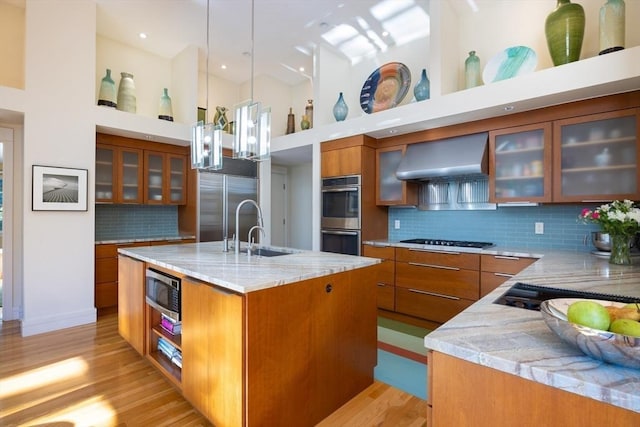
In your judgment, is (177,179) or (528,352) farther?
(177,179)

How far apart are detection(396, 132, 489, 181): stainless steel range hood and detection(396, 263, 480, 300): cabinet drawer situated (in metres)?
1.01

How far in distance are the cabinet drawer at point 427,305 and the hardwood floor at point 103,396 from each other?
1.31 metres

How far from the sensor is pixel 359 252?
12.5 feet

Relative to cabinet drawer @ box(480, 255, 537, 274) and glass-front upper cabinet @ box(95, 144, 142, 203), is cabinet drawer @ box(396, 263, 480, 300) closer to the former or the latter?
cabinet drawer @ box(480, 255, 537, 274)

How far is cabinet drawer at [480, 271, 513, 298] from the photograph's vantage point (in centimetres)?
285

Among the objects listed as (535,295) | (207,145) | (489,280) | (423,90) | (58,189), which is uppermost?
(423,90)

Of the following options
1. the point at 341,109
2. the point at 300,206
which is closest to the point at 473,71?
the point at 341,109

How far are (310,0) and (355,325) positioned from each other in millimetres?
3308

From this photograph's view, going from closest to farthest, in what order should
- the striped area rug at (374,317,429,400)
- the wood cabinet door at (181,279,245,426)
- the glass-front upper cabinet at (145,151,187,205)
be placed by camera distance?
the wood cabinet door at (181,279,245,426), the striped area rug at (374,317,429,400), the glass-front upper cabinet at (145,151,187,205)

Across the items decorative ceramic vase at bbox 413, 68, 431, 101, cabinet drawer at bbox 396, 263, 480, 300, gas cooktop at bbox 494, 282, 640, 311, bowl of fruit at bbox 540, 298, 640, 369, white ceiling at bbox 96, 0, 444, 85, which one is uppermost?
white ceiling at bbox 96, 0, 444, 85

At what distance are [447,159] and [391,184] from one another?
78 centimetres

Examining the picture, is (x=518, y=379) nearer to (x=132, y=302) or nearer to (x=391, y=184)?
(x=132, y=302)

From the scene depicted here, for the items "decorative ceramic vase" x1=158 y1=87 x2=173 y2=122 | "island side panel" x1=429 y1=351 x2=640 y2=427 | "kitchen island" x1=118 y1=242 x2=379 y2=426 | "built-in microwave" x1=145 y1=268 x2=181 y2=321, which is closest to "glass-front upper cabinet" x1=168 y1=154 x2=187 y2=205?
"decorative ceramic vase" x1=158 y1=87 x2=173 y2=122

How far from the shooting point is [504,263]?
9.31 feet
